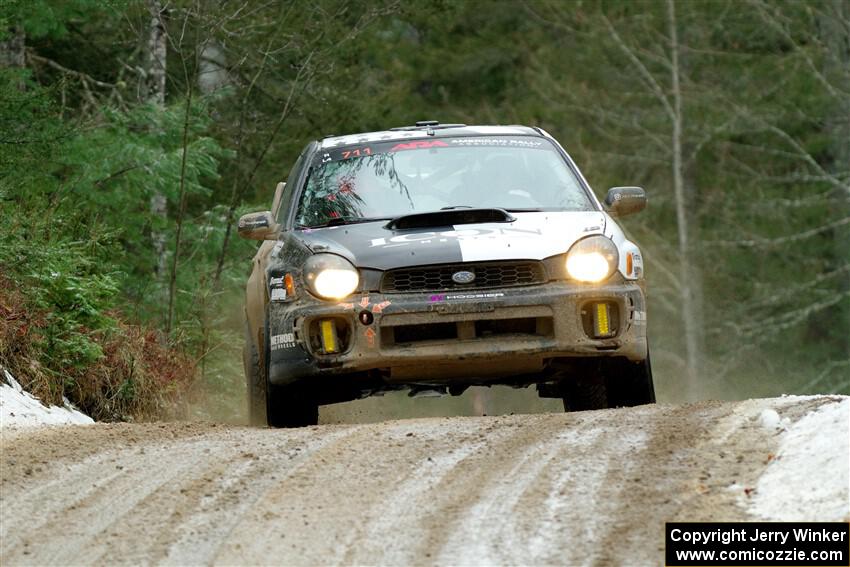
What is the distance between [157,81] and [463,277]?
11.5m

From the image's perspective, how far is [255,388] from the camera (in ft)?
32.2

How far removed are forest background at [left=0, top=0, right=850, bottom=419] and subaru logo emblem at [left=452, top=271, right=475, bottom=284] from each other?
13.8ft

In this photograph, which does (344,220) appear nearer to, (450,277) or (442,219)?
(442,219)

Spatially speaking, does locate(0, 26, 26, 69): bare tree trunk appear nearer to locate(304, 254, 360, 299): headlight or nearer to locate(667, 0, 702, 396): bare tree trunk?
locate(304, 254, 360, 299): headlight

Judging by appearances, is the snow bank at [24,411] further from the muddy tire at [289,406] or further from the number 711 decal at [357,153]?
the number 711 decal at [357,153]

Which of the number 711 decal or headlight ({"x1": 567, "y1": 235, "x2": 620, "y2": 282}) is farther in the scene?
the number 711 decal

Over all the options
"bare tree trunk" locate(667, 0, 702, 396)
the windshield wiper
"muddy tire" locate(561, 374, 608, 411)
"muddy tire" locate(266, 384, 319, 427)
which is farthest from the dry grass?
"bare tree trunk" locate(667, 0, 702, 396)

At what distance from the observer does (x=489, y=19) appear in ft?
132

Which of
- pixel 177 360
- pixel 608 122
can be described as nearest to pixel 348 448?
pixel 177 360

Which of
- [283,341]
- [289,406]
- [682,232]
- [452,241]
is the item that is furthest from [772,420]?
[682,232]

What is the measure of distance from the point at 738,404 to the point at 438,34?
3140 cm

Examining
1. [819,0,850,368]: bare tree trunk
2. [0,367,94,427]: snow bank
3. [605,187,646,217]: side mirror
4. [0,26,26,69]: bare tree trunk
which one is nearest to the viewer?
[0,367,94,427]: snow bank

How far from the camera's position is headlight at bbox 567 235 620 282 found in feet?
29.2

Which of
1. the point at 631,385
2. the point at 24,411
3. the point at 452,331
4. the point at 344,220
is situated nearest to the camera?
the point at 452,331
